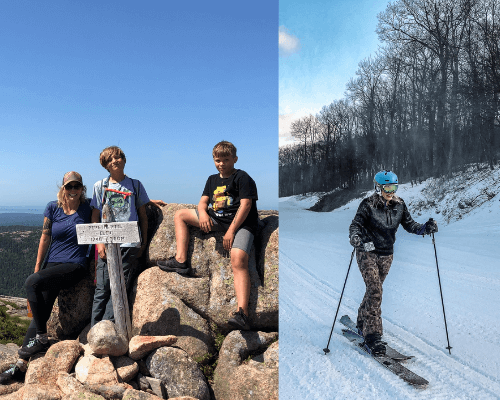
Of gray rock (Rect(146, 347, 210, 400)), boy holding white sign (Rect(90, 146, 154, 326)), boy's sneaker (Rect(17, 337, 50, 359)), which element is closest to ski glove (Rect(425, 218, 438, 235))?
gray rock (Rect(146, 347, 210, 400))

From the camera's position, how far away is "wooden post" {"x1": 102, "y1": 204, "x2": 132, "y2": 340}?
128 inches

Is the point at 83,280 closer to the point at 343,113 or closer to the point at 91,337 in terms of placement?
the point at 91,337

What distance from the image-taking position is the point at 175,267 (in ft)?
12.3

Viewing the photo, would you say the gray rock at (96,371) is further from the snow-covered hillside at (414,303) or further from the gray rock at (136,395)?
the snow-covered hillside at (414,303)

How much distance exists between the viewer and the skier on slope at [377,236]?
11.0 ft

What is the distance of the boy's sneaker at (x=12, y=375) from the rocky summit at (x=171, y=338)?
0.06 m

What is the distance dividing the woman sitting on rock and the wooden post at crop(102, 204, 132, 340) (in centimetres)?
48

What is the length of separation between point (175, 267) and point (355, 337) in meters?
1.91

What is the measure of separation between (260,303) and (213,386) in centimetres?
81

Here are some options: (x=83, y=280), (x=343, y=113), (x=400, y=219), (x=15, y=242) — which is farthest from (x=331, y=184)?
(x=15, y=242)

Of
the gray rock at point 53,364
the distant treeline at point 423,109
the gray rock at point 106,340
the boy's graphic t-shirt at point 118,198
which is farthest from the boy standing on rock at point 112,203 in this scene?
the distant treeline at point 423,109

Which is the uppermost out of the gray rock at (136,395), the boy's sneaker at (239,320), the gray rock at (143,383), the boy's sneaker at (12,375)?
the boy's sneaker at (239,320)

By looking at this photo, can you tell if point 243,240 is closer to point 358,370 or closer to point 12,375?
point 358,370

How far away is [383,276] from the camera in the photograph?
137 inches
